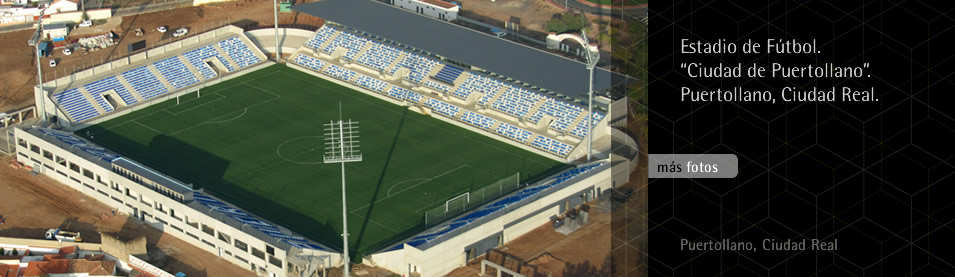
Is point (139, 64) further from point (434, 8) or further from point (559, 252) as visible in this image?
point (559, 252)

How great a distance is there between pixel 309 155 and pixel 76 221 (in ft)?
51.5

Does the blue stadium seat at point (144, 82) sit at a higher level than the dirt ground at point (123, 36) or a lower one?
higher

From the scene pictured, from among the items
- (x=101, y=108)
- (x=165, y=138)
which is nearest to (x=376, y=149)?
(x=165, y=138)

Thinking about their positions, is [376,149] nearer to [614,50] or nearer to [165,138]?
[165,138]

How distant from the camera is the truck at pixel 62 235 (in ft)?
244

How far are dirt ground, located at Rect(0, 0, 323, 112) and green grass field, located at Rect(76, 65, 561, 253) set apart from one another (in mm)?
11963

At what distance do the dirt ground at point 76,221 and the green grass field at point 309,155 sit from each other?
507 centimetres

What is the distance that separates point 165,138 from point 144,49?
1974 centimetres

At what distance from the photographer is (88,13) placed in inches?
4466

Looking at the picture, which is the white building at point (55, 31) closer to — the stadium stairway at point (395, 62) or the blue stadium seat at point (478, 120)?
the stadium stairway at point (395, 62)

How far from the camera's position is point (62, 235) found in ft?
246

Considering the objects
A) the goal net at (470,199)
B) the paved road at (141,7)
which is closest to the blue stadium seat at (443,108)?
the goal net at (470,199)

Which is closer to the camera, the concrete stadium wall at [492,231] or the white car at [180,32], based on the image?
the concrete stadium wall at [492,231]

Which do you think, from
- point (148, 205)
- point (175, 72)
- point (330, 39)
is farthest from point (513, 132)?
point (175, 72)
